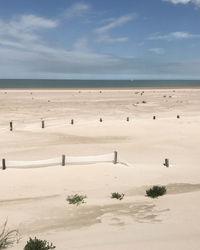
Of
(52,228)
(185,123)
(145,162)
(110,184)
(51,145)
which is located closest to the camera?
(52,228)

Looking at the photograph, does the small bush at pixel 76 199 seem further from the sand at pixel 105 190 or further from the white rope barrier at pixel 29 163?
the white rope barrier at pixel 29 163

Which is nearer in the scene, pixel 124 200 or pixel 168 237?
pixel 168 237

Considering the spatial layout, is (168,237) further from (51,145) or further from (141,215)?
(51,145)

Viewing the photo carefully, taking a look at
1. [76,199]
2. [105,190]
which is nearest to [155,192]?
[105,190]

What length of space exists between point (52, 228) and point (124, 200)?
424 centimetres

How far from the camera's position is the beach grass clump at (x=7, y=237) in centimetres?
1119

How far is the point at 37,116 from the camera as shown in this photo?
147 ft

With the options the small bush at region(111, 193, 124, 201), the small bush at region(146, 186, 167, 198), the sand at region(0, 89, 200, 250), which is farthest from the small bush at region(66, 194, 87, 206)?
the small bush at region(146, 186, 167, 198)

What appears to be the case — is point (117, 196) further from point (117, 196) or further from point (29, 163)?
point (29, 163)

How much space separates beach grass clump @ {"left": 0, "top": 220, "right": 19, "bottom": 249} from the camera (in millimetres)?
11192

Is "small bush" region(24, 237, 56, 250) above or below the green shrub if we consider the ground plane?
above

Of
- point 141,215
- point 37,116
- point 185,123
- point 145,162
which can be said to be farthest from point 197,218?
point 37,116

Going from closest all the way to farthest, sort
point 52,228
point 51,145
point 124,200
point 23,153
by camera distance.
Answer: point 52,228
point 124,200
point 23,153
point 51,145

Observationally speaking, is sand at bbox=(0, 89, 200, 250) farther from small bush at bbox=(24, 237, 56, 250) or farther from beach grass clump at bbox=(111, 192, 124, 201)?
small bush at bbox=(24, 237, 56, 250)
